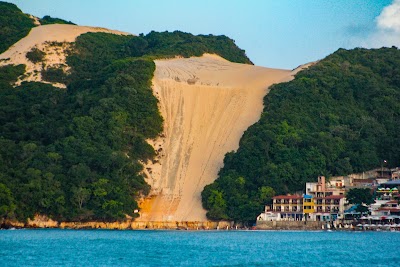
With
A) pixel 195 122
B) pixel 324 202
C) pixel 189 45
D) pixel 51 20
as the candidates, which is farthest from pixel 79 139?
pixel 51 20

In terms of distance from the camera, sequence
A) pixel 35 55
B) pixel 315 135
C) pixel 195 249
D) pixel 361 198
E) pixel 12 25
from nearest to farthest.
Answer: pixel 195 249 → pixel 361 198 → pixel 315 135 → pixel 35 55 → pixel 12 25

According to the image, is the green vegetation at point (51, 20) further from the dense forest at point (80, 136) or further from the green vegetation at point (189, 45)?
the dense forest at point (80, 136)

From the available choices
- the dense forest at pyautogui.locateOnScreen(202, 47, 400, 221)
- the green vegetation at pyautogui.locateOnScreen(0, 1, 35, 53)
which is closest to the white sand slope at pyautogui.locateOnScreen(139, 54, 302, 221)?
the dense forest at pyautogui.locateOnScreen(202, 47, 400, 221)

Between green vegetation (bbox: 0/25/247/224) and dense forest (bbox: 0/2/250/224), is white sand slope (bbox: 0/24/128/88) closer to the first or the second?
dense forest (bbox: 0/2/250/224)

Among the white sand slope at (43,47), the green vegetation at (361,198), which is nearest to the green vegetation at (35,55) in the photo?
the white sand slope at (43,47)

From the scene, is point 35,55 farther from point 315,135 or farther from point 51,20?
point 315,135

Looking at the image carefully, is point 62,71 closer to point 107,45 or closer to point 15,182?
point 107,45
